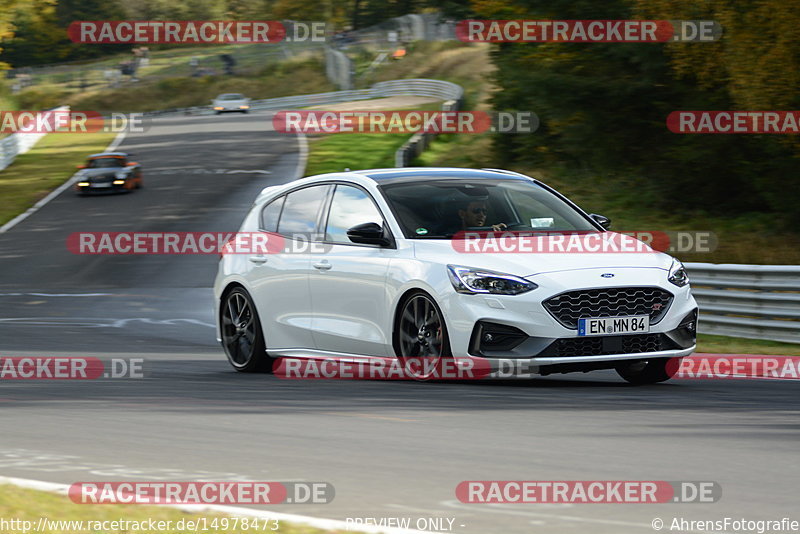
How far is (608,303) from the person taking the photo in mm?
9844

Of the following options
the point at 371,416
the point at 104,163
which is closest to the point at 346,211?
the point at 371,416

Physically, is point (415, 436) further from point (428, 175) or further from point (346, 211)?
point (428, 175)

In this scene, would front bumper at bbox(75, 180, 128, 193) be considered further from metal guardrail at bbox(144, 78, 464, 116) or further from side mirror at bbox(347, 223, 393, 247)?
side mirror at bbox(347, 223, 393, 247)

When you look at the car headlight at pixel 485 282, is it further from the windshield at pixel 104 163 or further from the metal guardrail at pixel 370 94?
the metal guardrail at pixel 370 94

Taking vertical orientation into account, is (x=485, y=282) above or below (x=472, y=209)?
below

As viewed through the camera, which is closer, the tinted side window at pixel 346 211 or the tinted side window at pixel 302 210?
the tinted side window at pixel 346 211

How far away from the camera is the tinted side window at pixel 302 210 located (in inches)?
463

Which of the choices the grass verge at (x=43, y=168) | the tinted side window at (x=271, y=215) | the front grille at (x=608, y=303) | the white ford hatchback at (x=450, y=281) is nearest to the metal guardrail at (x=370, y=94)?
the grass verge at (x=43, y=168)

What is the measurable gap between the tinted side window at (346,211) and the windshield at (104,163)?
31106 mm

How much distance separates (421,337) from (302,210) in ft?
7.29

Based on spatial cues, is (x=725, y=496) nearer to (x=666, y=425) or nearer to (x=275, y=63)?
(x=666, y=425)

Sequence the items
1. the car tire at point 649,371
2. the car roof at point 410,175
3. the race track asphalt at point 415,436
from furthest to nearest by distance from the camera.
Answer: the car roof at point 410,175, the car tire at point 649,371, the race track asphalt at point 415,436

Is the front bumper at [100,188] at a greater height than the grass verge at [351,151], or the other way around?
the grass verge at [351,151]

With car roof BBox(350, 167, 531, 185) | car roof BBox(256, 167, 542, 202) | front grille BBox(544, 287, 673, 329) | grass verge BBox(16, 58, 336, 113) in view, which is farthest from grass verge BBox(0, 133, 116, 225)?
grass verge BBox(16, 58, 336, 113)
